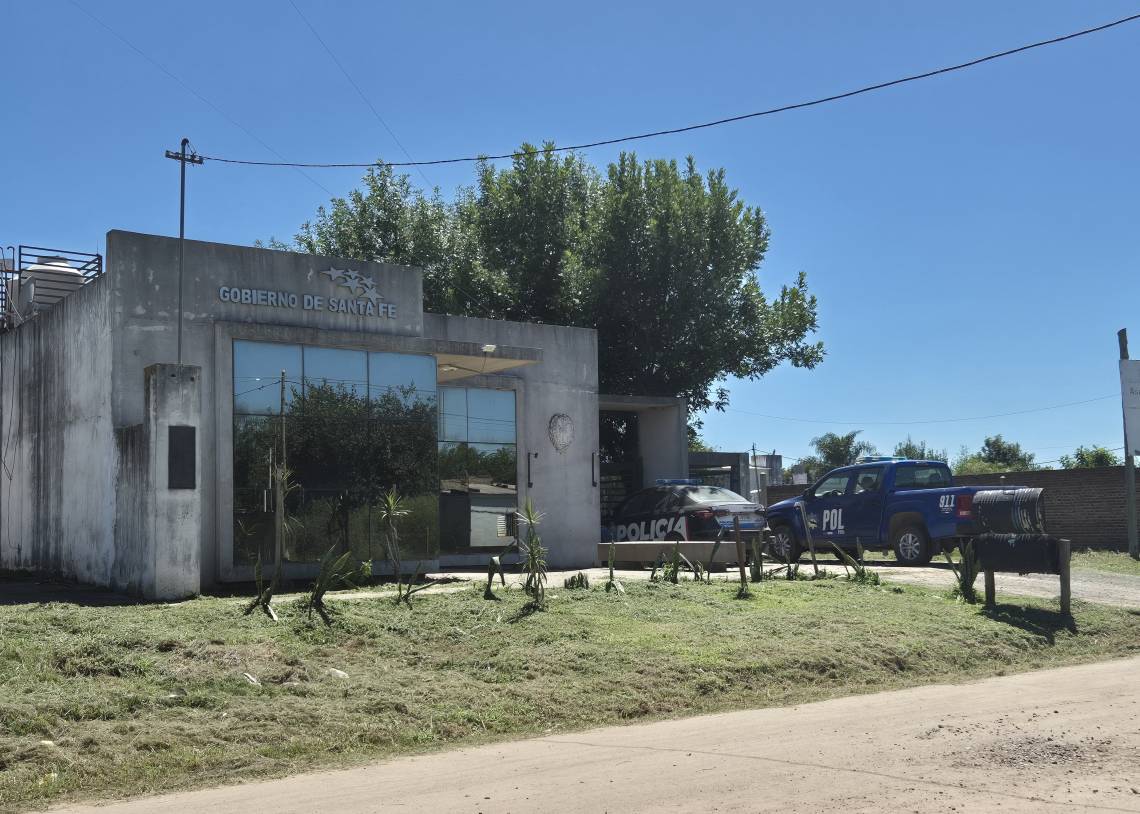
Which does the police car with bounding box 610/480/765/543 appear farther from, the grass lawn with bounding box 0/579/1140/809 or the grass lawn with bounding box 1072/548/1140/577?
the grass lawn with bounding box 0/579/1140/809

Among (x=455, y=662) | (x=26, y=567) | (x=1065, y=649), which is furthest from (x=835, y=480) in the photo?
(x=26, y=567)

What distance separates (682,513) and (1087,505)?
1086cm

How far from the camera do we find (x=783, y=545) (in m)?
21.4

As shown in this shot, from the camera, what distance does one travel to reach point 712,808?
6109mm

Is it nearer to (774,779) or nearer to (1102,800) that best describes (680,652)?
(774,779)

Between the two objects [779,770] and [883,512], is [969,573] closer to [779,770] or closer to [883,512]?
[883,512]

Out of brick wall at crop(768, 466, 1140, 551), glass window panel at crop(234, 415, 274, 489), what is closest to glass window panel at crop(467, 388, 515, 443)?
glass window panel at crop(234, 415, 274, 489)

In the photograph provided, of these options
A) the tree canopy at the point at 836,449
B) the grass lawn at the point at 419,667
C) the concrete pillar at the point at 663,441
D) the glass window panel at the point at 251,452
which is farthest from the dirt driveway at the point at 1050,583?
the tree canopy at the point at 836,449

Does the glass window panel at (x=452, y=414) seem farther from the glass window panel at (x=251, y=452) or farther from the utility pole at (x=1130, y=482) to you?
the utility pole at (x=1130, y=482)

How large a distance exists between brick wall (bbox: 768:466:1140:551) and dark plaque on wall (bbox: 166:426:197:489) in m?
17.9

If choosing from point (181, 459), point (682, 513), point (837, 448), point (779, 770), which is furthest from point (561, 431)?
point (837, 448)

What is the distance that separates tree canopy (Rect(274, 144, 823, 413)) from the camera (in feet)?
109

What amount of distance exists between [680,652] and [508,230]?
27085 mm

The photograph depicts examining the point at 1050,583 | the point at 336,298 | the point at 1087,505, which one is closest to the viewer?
the point at 336,298
